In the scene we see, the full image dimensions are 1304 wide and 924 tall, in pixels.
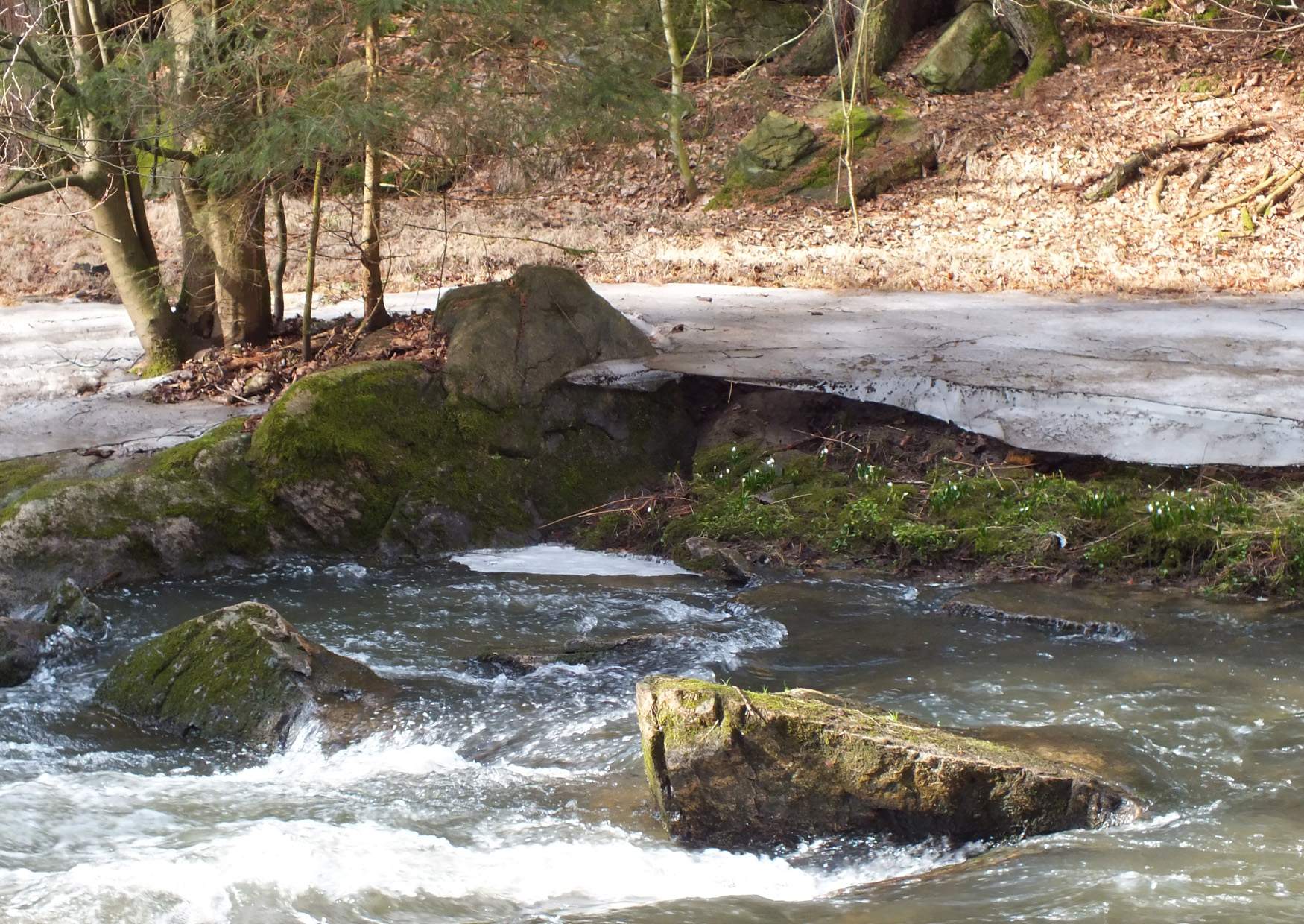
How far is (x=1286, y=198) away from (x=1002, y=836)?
13.4 meters

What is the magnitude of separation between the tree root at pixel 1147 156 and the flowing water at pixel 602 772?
34.4 ft

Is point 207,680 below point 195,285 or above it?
below

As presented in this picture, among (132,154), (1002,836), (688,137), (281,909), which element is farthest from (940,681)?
(688,137)

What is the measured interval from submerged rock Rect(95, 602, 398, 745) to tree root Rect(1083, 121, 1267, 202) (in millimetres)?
13380

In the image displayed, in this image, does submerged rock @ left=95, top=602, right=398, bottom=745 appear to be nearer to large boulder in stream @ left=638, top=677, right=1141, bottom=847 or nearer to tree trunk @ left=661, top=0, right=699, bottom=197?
large boulder in stream @ left=638, top=677, right=1141, bottom=847

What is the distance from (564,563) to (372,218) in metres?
3.58

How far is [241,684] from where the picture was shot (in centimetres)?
620

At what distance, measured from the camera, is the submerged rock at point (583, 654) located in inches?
266

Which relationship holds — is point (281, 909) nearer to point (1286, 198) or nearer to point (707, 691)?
point (707, 691)

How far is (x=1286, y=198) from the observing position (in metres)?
15.3

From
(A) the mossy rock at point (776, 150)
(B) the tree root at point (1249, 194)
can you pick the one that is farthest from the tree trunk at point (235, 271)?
→ (B) the tree root at point (1249, 194)

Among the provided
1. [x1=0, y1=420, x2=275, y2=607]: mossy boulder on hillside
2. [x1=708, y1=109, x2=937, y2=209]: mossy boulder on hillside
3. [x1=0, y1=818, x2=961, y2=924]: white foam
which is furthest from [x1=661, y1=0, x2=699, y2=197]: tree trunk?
[x1=0, y1=818, x2=961, y2=924]: white foam

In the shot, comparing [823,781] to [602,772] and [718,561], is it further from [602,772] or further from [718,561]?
[718,561]

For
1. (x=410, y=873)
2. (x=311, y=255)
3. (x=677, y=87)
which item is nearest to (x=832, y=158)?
(x=677, y=87)
